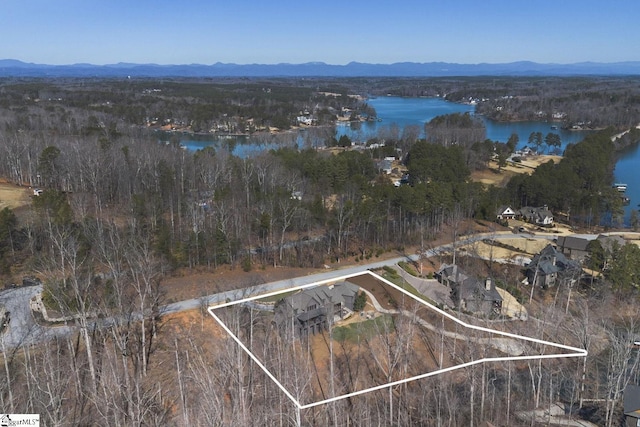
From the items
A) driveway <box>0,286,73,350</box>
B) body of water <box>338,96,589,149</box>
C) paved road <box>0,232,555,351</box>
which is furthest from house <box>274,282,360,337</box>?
body of water <box>338,96,589,149</box>

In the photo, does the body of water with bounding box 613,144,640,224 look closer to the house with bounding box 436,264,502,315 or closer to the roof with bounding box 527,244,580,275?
the roof with bounding box 527,244,580,275

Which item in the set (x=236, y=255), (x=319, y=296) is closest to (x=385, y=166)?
(x=236, y=255)

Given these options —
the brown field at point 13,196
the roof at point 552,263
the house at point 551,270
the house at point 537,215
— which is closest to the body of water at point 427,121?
the house at point 537,215

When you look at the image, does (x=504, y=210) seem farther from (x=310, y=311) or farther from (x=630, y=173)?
(x=310, y=311)

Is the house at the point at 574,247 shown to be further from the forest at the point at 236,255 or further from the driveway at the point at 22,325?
the driveway at the point at 22,325

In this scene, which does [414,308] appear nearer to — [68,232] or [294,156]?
[68,232]

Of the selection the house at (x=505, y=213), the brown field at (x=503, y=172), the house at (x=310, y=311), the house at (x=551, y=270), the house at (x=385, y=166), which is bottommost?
the house at (x=551, y=270)
